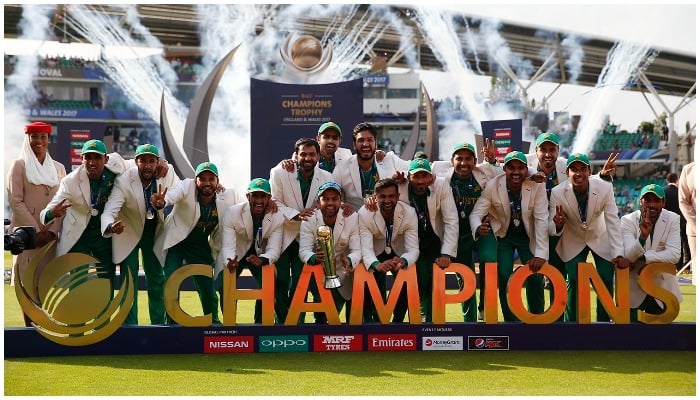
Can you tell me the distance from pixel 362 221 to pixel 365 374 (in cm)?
151

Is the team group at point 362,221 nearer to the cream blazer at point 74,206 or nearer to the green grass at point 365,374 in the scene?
the cream blazer at point 74,206

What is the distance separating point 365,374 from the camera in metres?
5.86

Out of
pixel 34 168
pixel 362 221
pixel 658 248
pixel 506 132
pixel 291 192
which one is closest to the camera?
pixel 362 221

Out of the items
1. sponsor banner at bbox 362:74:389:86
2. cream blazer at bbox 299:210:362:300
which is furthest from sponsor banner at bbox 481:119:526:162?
sponsor banner at bbox 362:74:389:86

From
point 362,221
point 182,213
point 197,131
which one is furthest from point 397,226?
point 197,131

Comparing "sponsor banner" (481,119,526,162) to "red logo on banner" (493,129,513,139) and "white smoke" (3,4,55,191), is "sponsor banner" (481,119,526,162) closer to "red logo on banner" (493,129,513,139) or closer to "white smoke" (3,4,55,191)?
"red logo on banner" (493,129,513,139)

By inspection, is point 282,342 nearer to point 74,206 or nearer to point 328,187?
point 328,187

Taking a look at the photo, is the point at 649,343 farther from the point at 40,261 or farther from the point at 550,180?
the point at 40,261

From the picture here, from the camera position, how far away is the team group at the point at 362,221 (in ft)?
22.7

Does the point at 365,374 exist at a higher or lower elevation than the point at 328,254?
lower

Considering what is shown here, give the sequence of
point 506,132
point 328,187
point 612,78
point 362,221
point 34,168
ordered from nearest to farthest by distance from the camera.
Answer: point 328,187 < point 362,221 < point 34,168 < point 506,132 < point 612,78

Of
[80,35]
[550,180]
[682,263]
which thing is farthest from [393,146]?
[550,180]

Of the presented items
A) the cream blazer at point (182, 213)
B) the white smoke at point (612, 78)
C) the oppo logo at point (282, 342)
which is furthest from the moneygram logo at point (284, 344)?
the white smoke at point (612, 78)

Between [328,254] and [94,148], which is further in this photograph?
[94,148]
